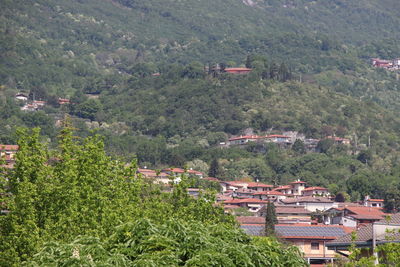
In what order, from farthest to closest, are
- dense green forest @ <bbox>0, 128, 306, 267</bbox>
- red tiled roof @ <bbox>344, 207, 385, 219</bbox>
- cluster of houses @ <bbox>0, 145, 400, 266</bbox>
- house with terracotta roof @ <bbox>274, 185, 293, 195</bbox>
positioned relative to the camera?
house with terracotta roof @ <bbox>274, 185, 293, 195</bbox>, red tiled roof @ <bbox>344, 207, 385, 219</bbox>, cluster of houses @ <bbox>0, 145, 400, 266</bbox>, dense green forest @ <bbox>0, 128, 306, 267</bbox>

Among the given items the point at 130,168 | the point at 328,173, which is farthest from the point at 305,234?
the point at 328,173

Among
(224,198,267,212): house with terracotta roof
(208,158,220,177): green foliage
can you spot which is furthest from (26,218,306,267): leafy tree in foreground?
(208,158,220,177): green foliage

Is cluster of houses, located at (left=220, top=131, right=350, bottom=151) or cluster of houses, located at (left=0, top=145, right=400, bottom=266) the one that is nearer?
cluster of houses, located at (left=0, top=145, right=400, bottom=266)

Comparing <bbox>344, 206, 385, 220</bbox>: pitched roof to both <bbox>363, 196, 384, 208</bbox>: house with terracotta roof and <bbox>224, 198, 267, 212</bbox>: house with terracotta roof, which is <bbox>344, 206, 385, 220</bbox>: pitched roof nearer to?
<bbox>363, 196, 384, 208</bbox>: house with terracotta roof

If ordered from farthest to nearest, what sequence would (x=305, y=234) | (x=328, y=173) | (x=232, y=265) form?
1. (x=328, y=173)
2. (x=305, y=234)
3. (x=232, y=265)

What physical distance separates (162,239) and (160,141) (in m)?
169

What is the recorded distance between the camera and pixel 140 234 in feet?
83.1

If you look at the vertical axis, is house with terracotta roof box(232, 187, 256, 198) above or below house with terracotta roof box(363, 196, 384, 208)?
below

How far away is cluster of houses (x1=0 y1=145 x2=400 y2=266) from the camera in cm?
3506

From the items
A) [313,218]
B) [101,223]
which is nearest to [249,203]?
[313,218]

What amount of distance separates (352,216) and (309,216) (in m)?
5.91

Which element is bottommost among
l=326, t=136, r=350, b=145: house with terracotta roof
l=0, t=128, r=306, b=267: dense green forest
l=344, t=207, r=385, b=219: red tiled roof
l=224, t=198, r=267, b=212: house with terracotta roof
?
l=326, t=136, r=350, b=145: house with terracotta roof

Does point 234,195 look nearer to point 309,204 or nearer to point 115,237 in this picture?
point 309,204

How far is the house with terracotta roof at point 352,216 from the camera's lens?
341 feet
